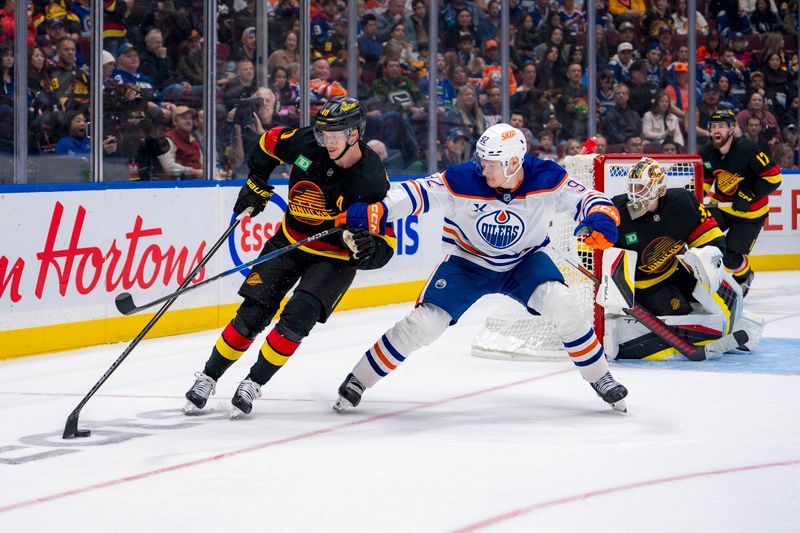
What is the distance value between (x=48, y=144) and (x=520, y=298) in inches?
118

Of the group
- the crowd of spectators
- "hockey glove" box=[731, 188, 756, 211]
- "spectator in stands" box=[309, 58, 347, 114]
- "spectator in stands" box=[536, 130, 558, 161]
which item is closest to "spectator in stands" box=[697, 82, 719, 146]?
the crowd of spectators

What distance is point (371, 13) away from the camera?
888 cm

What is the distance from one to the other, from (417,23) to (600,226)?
201 inches

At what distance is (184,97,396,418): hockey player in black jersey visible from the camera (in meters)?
4.44

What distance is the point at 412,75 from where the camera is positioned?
30.4ft

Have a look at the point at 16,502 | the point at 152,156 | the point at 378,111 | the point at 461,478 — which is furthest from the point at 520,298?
the point at 378,111

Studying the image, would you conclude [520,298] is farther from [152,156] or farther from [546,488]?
[152,156]

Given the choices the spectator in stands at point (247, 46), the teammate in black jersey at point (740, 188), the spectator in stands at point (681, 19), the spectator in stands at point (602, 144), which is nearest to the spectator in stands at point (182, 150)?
the spectator in stands at point (247, 46)

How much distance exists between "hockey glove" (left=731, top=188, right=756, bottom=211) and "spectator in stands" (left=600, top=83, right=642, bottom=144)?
2.73m

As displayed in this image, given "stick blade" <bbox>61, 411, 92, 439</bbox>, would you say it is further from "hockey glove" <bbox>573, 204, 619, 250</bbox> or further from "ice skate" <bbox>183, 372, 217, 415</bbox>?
"hockey glove" <bbox>573, 204, 619, 250</bbox>

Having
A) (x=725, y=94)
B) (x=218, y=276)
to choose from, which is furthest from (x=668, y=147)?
(x=218, y=276)

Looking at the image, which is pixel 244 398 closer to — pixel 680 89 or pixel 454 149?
pixel 454 149

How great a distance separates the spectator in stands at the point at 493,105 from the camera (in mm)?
9836

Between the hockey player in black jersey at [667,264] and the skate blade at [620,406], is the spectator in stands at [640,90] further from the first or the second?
the skate blade at [620,406]
